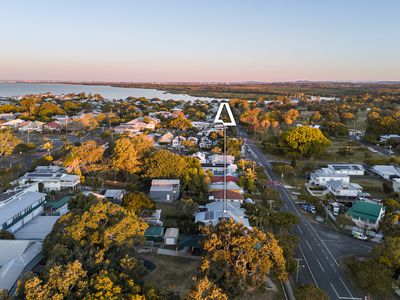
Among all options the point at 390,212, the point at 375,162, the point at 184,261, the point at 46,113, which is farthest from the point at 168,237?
the point at 46,113

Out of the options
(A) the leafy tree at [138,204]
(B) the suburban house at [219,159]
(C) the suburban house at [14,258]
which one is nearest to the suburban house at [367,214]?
(A) the leafy tree at [138,204]

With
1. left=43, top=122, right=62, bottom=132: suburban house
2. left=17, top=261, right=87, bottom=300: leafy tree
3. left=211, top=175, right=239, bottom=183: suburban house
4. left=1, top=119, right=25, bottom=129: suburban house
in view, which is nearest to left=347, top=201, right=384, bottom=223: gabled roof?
left=211, top=175, right=239, bottom=183: suburban house

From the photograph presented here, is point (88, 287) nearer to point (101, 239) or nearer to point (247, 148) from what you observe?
point (101, 239)

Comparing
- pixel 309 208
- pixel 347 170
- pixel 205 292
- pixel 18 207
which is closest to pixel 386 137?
pixel 347 170

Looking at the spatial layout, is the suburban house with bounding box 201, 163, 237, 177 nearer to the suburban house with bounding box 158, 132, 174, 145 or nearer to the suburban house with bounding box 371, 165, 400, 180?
the suburban house with bounding box 158, 132, 174, 145

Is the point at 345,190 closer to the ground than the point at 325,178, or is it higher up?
closer to the ground

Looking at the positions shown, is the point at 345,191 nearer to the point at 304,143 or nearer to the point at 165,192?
the point at 304,143
